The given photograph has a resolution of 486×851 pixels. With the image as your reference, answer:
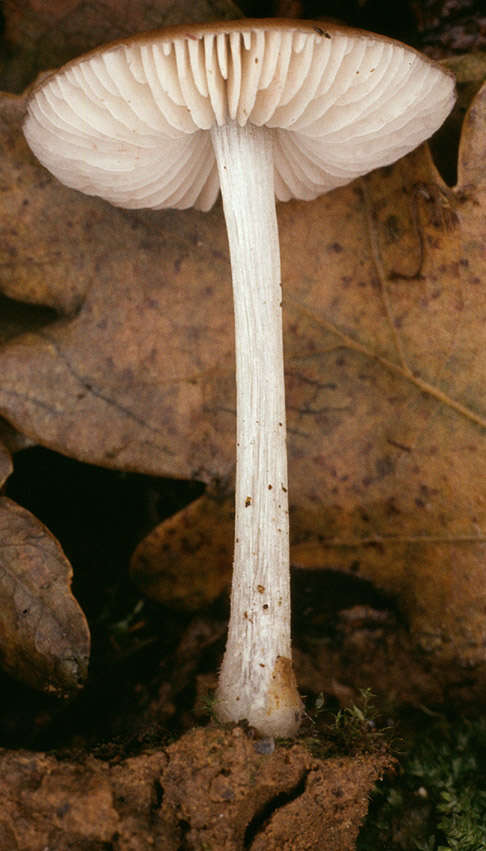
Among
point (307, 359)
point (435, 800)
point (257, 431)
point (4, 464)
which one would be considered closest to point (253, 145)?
point (307, 359)

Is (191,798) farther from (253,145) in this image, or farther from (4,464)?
(253,145)

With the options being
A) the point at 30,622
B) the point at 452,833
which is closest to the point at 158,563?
the point at 30,622

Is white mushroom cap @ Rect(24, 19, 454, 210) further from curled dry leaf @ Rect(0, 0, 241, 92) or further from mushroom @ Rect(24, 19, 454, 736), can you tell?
curled dry leaf @ Rect(0, 0, 241, 92)

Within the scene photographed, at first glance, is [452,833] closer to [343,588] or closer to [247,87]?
[343,588]

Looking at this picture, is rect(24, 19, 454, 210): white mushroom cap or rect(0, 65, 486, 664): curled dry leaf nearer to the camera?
rect(24, 19, 454, 210): white mushroom cap

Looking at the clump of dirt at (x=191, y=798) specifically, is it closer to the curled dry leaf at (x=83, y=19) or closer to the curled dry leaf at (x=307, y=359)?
the curled dry leaf at (x=307, y=359)

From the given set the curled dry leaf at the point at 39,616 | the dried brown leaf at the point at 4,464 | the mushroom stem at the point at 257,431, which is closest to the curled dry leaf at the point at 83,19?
the mushroom stem at the point at 257,431

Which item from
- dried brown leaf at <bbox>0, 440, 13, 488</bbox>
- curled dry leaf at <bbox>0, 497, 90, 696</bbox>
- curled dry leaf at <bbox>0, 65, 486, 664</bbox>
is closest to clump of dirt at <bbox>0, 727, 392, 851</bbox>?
curled dry leaf at <bbox>0, 497, 90, 696</bbox>
